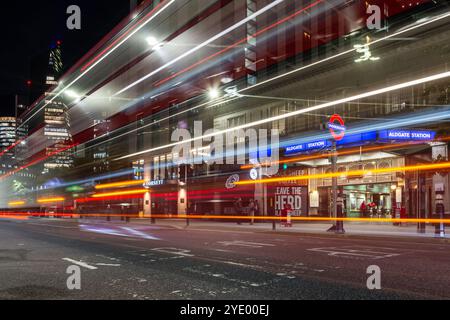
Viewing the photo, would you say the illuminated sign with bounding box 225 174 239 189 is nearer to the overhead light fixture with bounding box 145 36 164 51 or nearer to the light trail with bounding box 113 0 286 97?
the light trail with bounding box 113 0 286 97

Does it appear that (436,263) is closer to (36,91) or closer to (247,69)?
(247,69)

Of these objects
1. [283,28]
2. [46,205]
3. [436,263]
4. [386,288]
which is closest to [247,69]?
[283,28]

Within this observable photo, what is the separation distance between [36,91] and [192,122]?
128 meters

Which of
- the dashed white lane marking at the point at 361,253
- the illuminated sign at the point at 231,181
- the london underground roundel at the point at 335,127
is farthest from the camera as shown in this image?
the illuminated sign at the point at 231,181

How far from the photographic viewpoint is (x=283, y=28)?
3366 cm

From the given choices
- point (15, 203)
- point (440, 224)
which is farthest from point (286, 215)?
point (15, 203)

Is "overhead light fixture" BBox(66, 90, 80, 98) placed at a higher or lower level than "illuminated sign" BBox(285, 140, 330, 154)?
higher

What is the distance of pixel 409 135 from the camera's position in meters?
22.7

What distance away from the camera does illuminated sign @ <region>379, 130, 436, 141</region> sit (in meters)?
22.5

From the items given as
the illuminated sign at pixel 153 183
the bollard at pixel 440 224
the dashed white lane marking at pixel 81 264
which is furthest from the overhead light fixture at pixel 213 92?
the dashed white lane marking at pixel 81 264

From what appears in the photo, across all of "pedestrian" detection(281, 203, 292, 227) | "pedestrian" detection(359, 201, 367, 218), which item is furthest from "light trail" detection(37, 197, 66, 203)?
"pedestrian" detection(359, 201, 367, 218)

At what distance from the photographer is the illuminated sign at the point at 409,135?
2253cm

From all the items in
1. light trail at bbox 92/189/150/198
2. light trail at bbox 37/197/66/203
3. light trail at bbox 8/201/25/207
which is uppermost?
light trail at bbox 92/189/150/198

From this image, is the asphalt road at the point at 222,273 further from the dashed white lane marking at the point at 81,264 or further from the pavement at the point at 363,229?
the pavement at the point at 363,229
